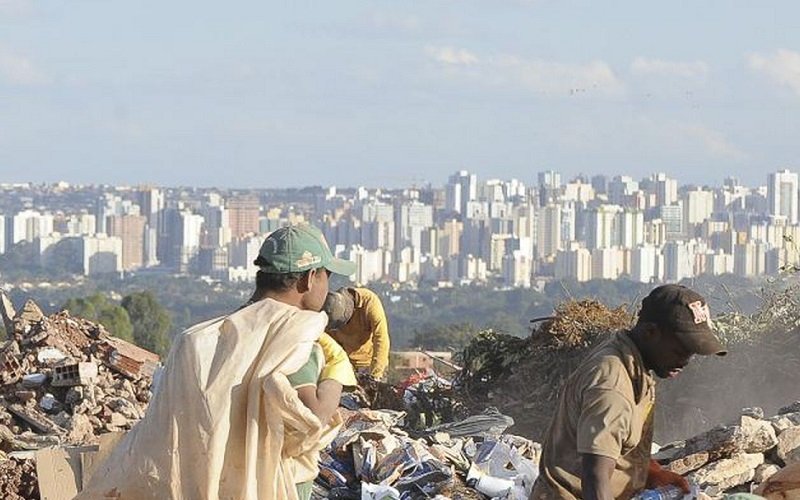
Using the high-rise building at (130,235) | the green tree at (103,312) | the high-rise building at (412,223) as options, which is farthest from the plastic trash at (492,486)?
the high-rise building at (130,235)

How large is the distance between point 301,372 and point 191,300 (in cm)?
7855

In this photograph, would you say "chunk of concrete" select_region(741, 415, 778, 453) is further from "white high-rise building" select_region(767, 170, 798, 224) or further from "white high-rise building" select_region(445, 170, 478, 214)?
"white high-rise building" select_region(445, 170, 478, 214)

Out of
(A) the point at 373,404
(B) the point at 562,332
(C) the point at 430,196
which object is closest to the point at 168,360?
(A) the point at 373,404

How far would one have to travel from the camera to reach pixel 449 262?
104812 mm

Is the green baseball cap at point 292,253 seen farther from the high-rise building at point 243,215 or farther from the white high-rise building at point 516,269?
the high-rise building at point 243,215

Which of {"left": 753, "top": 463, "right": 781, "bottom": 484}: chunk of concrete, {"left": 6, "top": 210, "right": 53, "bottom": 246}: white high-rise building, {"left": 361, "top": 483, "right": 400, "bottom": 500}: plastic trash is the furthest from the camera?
{"left": 6, "top": 210, "right": 53, "bottom": 246}: white high-rise building

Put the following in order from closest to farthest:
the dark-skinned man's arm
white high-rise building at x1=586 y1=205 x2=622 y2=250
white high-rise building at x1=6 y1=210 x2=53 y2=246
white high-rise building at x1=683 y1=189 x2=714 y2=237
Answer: the dark-skinned man's arm → white high-rise building at x1=683 y1=189 x2=714 y2=237 → white high-rise building at x1=586 y1=205 x2=622 y2=250 → white high-rise building at x1=6 y1=210 x2=53 y2=246

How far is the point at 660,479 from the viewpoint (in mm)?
4988

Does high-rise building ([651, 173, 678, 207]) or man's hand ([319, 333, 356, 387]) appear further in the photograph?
high-rise building ([651, 173, 678, 207])

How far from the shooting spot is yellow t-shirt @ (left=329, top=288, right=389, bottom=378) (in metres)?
10.8

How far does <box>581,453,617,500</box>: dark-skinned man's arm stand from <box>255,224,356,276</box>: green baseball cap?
907 mm

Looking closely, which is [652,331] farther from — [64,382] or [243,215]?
[243,215]

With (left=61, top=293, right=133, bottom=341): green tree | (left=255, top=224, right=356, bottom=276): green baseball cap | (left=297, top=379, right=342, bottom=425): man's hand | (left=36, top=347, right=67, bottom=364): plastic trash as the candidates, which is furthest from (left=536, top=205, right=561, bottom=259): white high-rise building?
(left=297, top=379, right=342, bottom=425): man's hand

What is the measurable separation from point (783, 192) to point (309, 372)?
66.1 metres
